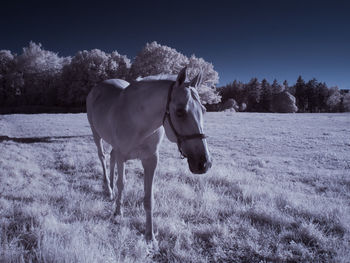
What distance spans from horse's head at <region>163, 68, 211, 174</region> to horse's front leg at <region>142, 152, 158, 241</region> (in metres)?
0.96

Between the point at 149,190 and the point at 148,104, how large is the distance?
4.25 feet

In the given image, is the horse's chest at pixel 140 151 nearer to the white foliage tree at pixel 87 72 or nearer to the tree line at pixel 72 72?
the tree line at pixel 72 72

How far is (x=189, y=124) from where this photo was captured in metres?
2.09

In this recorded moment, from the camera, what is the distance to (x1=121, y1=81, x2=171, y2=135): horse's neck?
2.36 metres

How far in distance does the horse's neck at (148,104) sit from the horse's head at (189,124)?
0.21 meters

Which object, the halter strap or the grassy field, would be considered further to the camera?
the grassy field

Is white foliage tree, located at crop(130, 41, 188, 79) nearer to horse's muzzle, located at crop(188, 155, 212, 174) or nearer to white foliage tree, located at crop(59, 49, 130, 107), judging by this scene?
white foliage tree, located at crop(59, 49, 130, 107)

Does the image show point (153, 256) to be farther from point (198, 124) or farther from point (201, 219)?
point (198, 124)

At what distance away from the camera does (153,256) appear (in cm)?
227

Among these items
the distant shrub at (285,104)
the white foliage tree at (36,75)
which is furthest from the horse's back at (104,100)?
the distant shrub at (285,104)

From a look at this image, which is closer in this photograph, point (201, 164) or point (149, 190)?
point (201, 164)

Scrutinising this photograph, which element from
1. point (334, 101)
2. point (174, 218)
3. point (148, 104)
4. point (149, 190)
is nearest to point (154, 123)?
point (148, 104)

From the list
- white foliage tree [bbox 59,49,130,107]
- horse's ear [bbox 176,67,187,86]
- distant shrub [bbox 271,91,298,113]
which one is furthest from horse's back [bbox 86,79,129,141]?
distant shrub [bbox 271,91,298,113]

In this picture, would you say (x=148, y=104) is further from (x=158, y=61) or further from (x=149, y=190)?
(x=158, y=61)
